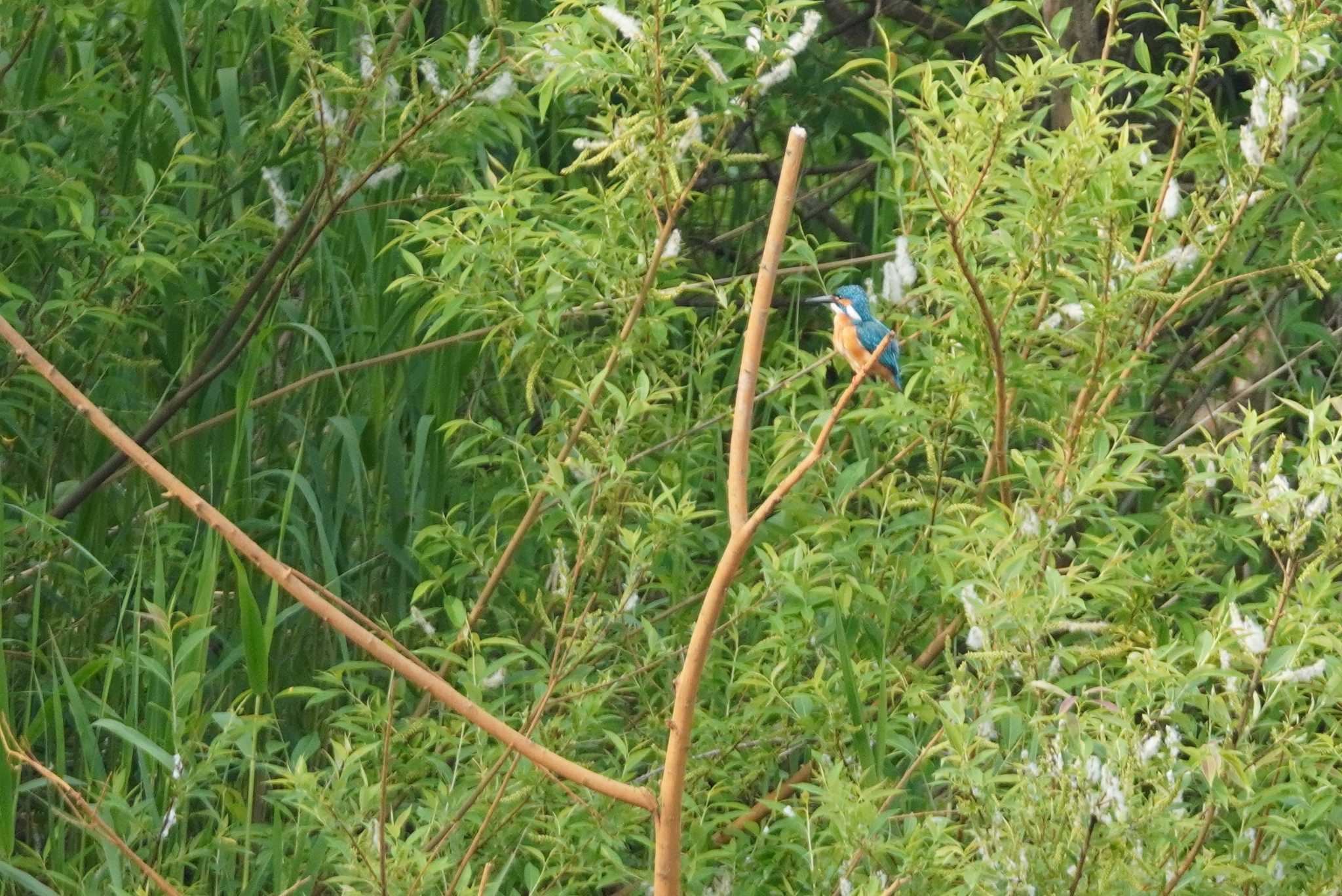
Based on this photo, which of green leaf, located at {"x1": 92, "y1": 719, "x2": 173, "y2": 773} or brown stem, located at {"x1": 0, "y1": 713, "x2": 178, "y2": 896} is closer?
brown stem, located at {"x1": 0, "y1": 713, "x2": 178, "y2": 896}

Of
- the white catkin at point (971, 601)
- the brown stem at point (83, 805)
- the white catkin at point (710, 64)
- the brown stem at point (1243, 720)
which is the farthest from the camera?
the white catkin at point (710, 64)

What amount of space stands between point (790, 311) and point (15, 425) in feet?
5.05

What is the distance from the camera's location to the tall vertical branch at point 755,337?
4.02 feet

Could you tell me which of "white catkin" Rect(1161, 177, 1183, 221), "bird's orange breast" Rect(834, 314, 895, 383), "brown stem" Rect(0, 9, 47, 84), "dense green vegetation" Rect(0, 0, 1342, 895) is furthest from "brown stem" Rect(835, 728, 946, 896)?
"brown stem" Rect(0, 9, 47, 84)

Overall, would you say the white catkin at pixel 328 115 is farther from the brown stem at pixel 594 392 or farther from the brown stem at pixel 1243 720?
the brown stem at pixel 1243 720

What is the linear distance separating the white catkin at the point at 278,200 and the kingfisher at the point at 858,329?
98 centimetres

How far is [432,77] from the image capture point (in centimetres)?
307

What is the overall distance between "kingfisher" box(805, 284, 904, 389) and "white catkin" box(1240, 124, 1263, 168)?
0.82 metres

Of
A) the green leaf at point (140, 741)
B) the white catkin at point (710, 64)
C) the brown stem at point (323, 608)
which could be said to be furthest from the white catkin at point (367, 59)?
the brown stem at point (323, 608)

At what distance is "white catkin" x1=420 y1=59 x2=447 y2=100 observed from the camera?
10.1 feet

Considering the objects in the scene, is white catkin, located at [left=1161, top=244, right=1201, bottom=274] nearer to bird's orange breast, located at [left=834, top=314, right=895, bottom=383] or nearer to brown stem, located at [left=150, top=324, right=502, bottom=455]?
bird's orange breast, located at [left=834, top=314, right=895, bottom=383]

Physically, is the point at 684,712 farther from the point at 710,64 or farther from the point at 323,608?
the point at 710,64

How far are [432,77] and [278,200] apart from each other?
0.45 m

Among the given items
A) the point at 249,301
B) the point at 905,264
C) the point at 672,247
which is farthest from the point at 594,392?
the point at 249,301
